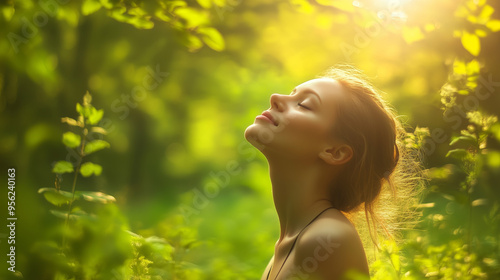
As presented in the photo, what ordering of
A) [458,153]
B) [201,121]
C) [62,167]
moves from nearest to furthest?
[62,167] < [458,153] < [201,121]

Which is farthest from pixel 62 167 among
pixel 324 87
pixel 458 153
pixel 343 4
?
pixel 458 153

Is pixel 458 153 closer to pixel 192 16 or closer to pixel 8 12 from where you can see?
pixel 192 16

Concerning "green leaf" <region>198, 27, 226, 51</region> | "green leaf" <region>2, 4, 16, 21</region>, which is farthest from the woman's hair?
"green leaf" <region>2, 4, 16, 21</region>

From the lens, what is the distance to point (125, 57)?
12.4 ft

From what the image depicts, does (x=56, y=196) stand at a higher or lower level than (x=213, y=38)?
lower

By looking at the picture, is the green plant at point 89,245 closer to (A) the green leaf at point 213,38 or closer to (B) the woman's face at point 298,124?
(B) the woman's face at point 298,124

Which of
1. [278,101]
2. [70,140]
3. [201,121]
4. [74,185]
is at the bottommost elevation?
[201,121]

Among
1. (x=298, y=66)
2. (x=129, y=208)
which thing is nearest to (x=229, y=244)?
(x=129, y=208)

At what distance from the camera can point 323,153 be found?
1.61 meters

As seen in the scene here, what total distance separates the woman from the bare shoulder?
11 mm

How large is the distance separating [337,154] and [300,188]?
0.15 metres

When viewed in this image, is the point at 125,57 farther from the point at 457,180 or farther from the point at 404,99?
the point at 457,180

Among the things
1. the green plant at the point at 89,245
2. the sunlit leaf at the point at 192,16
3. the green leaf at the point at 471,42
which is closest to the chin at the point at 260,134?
the green plant at the point at 89,245

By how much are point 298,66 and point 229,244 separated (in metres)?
1.56
